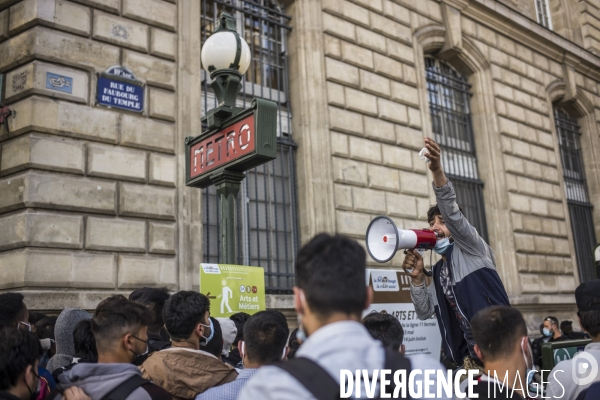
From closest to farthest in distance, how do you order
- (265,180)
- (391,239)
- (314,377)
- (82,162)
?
(314,377), (391,239), (82,162), (265,180)

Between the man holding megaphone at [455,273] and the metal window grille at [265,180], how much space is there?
5312 mm

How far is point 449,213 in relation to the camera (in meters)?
4.25

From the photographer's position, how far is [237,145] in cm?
558

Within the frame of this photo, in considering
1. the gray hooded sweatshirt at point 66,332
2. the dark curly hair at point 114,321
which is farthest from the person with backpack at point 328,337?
the gray hooded sweatshirt at point 66,332

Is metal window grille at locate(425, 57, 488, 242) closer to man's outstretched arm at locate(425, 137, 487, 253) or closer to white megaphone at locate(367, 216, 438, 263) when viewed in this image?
white megaphone at locate(367, 216, 438, 263)

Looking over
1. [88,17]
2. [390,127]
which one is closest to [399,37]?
[390,127]

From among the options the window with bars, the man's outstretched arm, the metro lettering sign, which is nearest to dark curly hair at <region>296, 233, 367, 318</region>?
the man's outstretched arm

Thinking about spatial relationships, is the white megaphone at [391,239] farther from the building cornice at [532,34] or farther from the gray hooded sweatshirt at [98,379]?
the building cornice at [532,34]

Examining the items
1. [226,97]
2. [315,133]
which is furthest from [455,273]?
[315,133]

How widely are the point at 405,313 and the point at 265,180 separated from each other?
384 cm

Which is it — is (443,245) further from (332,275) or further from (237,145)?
(332,275)

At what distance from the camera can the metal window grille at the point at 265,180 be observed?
9.88 meters

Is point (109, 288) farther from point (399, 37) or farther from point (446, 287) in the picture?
point (399, 37)

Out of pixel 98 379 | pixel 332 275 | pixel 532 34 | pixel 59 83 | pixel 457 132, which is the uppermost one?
pixel 532 34
